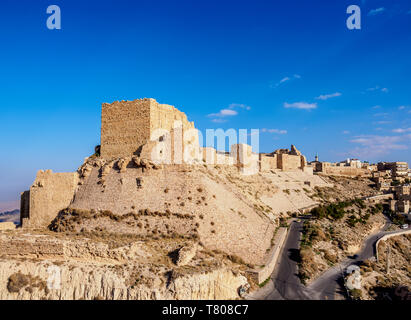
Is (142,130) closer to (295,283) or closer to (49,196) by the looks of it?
(49,196)

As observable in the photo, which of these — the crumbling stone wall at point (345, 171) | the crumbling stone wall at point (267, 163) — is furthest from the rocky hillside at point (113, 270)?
the crumbling stone wall at point (345, 171)

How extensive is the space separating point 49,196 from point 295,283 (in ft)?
61.3

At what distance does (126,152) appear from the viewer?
81.1ft

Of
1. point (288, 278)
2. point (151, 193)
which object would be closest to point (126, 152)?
point (151, 193)

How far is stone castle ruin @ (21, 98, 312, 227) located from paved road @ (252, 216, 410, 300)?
9.32 m

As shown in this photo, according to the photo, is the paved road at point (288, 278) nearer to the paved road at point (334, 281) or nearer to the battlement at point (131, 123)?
the paved road at point (334, 281)

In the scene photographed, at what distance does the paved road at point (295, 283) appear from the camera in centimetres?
1566

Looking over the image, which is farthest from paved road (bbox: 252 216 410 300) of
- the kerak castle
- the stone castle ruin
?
the stone castle ruin

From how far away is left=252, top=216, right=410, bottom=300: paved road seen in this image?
15.7 metres
